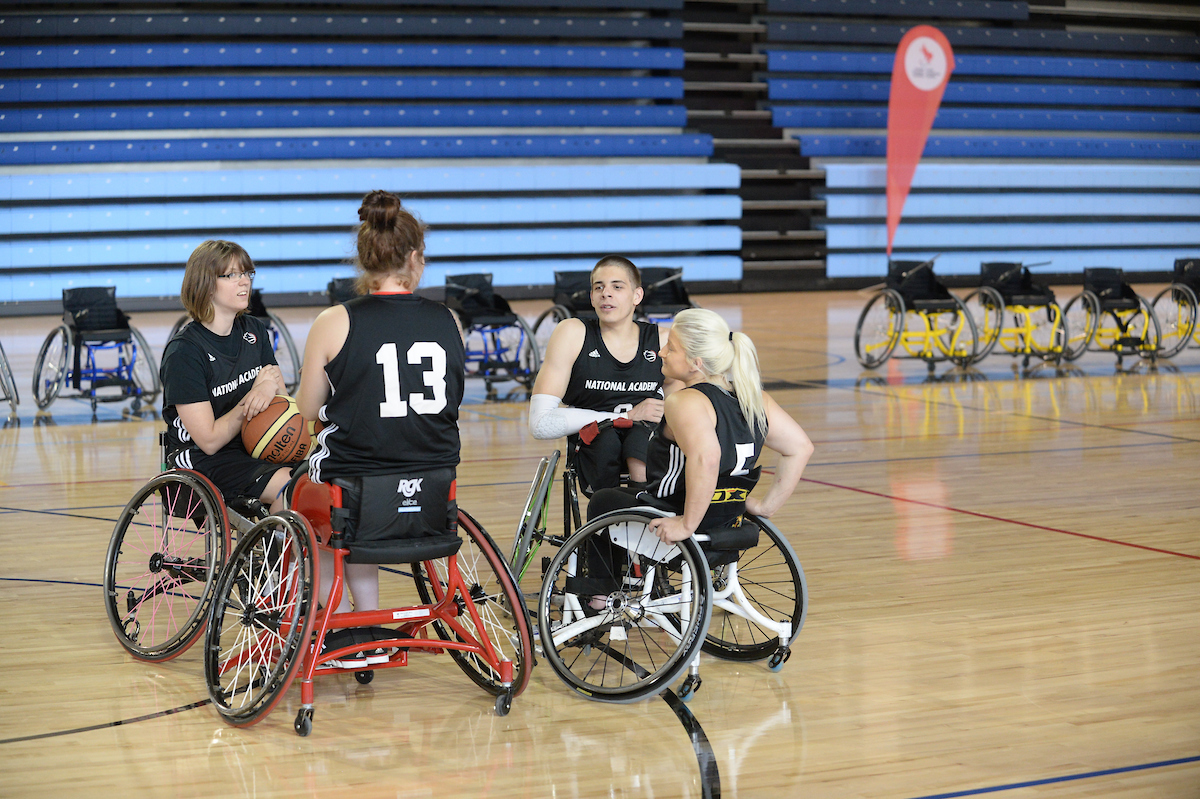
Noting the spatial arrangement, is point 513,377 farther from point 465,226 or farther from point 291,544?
Answer: point 465,226

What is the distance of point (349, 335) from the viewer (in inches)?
91.8

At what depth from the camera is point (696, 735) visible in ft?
7.72

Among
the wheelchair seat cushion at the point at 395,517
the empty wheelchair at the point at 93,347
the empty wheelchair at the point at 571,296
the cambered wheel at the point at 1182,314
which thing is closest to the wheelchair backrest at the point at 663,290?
the empty wheelchair at the point at 571,296

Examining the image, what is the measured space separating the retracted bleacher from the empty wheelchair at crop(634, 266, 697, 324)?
5804 mm

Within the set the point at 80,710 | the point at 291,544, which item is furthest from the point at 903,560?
the point at 80,710

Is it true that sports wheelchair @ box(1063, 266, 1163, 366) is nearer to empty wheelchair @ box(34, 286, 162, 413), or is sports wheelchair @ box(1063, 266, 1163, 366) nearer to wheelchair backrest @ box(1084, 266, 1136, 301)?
wheelchair backrest @ box(1084, 266, 1136, 301)

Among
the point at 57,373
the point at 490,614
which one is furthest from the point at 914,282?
the point at 490,614

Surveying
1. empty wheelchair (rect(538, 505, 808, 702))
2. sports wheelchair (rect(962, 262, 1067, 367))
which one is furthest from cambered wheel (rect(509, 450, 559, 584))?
sports wheelchair (rect(962, 262, 1067, 367))

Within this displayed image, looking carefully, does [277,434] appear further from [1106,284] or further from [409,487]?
[1106,284]

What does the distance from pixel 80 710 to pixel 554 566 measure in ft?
3.31

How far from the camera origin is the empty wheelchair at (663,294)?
310 inches

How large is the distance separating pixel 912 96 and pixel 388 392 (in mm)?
12219

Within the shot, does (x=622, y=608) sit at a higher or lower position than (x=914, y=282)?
lower

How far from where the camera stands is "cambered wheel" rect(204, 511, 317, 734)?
226 centimetres
